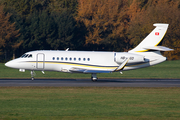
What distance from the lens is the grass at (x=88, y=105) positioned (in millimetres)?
16406

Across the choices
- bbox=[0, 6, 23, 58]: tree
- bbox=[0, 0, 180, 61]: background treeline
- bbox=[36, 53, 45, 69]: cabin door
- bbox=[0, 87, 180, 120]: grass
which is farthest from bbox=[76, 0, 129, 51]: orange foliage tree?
bbox=[0, 87, 180, 120]: grass

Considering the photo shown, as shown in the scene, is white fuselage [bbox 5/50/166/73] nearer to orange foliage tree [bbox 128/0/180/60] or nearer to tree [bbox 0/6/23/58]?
tree [bbox 0/6/23/58]

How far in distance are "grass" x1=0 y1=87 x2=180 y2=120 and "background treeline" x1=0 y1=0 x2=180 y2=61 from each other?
5597cm

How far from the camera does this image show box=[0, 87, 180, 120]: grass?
16.4 m

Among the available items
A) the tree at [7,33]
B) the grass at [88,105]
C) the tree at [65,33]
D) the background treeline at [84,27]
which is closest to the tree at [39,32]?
the background treeline at [84,27]

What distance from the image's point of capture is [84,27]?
304ft

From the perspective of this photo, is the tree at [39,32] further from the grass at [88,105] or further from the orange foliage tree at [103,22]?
the grass at [88,105]

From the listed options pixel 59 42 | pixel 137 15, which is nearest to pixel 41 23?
pixel 59 42

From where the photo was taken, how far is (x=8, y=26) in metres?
77.8

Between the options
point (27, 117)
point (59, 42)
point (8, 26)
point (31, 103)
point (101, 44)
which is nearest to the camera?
point (27, 117)

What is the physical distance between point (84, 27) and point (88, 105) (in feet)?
244

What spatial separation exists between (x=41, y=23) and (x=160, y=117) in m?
71.8

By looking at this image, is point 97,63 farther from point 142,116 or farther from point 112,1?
point 112,1

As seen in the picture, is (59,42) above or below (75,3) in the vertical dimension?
below
